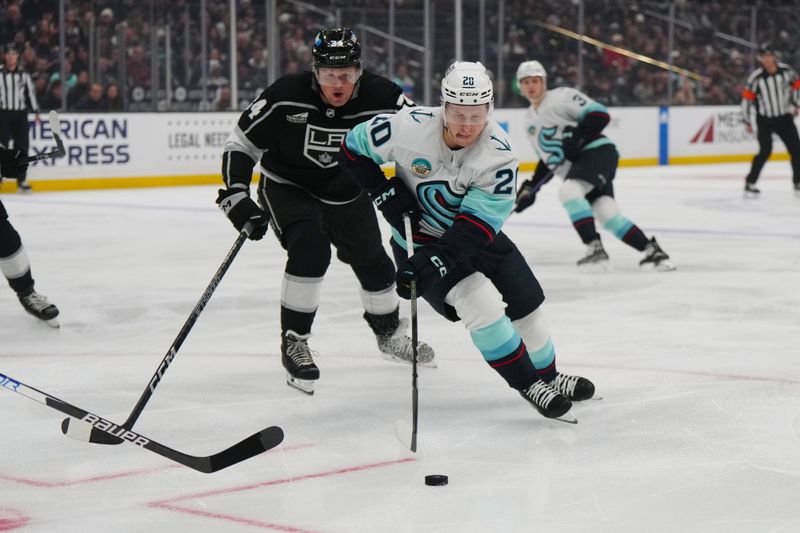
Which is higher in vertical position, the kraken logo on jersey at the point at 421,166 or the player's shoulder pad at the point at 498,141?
the player's shoulder pad at the point at 498,141

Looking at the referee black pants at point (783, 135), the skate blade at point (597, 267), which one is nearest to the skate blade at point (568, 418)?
the skate blade at point (597, 267)

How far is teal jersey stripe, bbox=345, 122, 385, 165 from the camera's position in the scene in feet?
10.7

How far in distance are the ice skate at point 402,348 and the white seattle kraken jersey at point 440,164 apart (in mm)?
728

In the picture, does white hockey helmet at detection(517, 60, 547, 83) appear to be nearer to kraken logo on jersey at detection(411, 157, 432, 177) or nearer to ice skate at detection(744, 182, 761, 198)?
kraken logo on jersey at detection(411, 157, 432, 177)

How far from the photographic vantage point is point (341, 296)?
5.40 m

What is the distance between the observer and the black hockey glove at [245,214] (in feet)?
11.2

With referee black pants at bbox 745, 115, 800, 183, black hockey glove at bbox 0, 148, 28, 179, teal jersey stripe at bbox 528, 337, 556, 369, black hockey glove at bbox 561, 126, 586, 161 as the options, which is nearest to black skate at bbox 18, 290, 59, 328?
black hockey glove at bbox 0, 148, 28, 179

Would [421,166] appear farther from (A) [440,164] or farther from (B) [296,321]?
(B) [296,321]

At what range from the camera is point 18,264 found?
4.67 meters

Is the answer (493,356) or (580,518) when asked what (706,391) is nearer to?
(493,356)

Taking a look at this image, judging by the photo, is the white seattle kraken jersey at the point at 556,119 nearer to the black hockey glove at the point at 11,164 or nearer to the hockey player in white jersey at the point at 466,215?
the black hockey glove at the point at 11,164

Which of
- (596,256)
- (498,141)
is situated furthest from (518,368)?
(596,256)

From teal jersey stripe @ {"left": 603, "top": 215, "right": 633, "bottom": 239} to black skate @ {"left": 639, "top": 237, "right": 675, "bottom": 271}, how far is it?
14 cm

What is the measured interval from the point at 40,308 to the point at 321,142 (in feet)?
5.12
